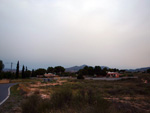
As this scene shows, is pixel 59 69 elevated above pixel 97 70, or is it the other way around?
pixel 59 69

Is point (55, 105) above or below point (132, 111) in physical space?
above

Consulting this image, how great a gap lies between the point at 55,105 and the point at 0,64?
250ft

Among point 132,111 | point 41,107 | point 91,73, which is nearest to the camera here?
point 41,107

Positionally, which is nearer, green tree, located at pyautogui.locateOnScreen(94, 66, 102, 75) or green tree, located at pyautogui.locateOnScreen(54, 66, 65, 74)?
green tree, located at pyautogui.locateOnScreen(94, 66, 102, 75)

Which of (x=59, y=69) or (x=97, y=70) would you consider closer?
(x=97, y=70)

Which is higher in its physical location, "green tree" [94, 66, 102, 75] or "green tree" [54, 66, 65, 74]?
"green tree" [54, 66, 65, 74]

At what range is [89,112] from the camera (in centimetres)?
441

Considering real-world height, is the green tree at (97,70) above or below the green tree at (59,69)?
below

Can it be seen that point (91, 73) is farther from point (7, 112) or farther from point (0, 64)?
point (7, 112)

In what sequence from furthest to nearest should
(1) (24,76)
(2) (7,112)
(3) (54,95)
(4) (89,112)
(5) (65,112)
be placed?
(1) (24,76), (2) (7,112), (3) (54,95), (5) (65,112), (4) (89,112)

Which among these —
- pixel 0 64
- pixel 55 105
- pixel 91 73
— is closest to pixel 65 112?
pixel 55 105

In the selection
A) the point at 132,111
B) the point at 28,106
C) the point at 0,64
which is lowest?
the point at 132,111

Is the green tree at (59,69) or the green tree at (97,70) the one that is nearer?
the green tree at (97,70)

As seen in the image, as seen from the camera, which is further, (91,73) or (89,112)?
(91,73)
